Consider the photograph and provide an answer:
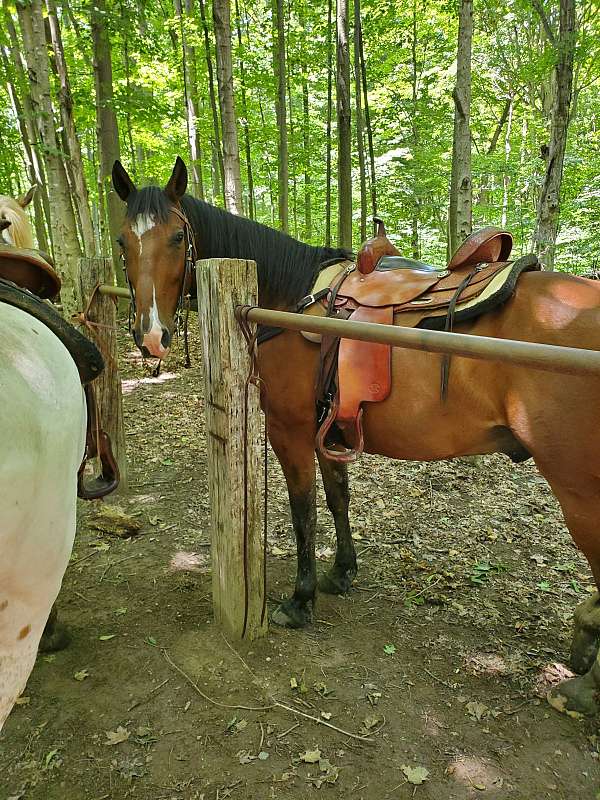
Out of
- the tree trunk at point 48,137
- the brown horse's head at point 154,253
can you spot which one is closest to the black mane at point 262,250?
the brown horse's head at point 154,253

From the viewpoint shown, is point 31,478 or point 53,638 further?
point 53,638

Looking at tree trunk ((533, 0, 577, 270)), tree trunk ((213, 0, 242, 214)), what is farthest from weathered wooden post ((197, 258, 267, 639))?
tree trunk ((533, 0, 577, 270))

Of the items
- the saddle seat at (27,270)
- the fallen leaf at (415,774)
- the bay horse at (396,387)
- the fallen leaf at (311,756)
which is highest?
the saddle seat at (27,270)

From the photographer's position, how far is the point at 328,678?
229 cm

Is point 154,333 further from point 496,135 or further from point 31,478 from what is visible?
point 496,135

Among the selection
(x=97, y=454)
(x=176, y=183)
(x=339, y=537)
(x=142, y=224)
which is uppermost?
(x=176, y=183)

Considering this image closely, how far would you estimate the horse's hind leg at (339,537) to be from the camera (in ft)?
9.80

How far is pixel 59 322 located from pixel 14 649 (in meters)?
0.92

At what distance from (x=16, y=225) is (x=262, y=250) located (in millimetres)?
2392

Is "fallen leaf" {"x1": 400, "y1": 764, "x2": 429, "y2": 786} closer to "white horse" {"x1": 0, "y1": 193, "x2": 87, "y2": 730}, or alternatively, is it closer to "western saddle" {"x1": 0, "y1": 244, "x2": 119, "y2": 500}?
"white horse" {"x1": 0, "y1": 193, "x2": 87, "y2": 730}

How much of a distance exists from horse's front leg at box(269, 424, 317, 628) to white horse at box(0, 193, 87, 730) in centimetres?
143

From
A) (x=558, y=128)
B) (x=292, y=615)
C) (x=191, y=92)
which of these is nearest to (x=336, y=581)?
(x=292, y=615)

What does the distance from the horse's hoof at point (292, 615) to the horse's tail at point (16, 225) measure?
323 centimetres

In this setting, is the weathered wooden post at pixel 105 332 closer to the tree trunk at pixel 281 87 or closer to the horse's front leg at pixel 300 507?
the horse's front leg at pixel 300 507
